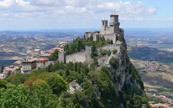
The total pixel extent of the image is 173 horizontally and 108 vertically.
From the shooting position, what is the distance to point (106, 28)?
210 feet

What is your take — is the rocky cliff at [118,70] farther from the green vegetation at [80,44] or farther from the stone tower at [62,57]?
the green vegetation at [80,44]

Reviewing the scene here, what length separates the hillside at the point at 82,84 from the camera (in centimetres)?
2249

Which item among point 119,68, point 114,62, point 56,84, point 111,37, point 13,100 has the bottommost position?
point 119,68

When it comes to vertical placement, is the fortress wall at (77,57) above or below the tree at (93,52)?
below

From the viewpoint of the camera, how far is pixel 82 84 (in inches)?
1532

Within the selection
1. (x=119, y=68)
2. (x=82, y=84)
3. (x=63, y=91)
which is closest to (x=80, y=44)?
(x=119, y=68)

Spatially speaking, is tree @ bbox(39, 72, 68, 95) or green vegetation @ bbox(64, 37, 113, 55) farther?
green vegetation @ bbox(64, 37, 113, 55)

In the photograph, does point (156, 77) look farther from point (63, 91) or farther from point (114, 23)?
point (63, 91)

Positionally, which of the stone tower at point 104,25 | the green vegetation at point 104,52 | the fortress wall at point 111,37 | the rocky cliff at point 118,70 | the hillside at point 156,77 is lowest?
the hillside at point 156,77

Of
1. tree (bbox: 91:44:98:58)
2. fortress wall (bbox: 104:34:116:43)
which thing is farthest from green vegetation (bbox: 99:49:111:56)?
fortress wall (bbox: 104:34:116:43)

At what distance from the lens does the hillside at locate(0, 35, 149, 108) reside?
22.5 meters

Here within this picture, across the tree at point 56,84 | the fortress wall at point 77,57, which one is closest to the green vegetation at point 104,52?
the fortress wall at point 77,57

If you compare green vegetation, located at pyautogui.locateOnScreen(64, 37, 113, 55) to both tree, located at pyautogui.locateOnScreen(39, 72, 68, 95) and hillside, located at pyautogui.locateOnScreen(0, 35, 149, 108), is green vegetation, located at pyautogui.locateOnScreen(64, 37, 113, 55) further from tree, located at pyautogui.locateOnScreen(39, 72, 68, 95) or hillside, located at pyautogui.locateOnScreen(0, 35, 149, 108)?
tree, located at pyautogui.locateOnScreen(39, 72, 68, 95)

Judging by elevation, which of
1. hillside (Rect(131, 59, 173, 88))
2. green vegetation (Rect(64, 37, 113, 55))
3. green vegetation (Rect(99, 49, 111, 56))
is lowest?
hillside (Rect(131, 59, 173, 88))
